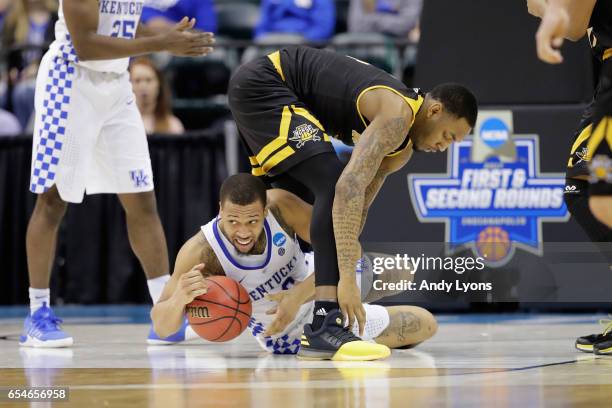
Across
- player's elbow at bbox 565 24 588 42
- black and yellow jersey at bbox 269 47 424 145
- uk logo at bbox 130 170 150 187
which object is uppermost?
player's elbow at bbox 565 24 588 42

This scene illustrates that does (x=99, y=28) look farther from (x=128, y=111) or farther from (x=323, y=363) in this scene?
(x=323, y=363)

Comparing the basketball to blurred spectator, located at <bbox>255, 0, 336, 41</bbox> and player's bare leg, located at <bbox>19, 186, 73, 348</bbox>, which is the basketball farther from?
blurred spectator, located at <bbox>255, 0, 336, 41</bbox>

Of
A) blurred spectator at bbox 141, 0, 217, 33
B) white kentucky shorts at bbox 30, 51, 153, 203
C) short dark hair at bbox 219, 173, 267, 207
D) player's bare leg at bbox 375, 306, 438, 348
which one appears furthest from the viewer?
blurred spectator at bbox 141, 0, 217, 33

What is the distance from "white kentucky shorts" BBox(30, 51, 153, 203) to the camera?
5.34 m

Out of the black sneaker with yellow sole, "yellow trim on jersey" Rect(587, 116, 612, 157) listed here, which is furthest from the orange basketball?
"yellow trim on jersey" Rect(587, 116, 612, 157)

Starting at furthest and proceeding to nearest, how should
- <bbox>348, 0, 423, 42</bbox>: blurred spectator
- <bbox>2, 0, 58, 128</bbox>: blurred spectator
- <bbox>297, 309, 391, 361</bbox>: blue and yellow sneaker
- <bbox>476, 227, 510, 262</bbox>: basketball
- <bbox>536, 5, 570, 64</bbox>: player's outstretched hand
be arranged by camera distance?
<bbox>348, 0, 423, 42</bbox>: blurred spectator → <bbox>2, 0, 58, 128</bbox>: blurred spectator → <bbox>476, 227, 510, 262</bbox>: basketball → <bbox>297, 309, 391, 361</bbox>: blue and yellow sneaker → <bbox>536, 5, 570, 64</bbox>: player's outstretched hand

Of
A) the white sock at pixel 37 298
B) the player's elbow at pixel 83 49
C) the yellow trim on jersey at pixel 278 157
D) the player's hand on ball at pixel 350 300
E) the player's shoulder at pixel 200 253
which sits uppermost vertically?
the player's elbow at pixel 83 49

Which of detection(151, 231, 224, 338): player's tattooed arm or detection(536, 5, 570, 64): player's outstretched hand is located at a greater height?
detection(536, 5, 570, 64): player's outstretched hand

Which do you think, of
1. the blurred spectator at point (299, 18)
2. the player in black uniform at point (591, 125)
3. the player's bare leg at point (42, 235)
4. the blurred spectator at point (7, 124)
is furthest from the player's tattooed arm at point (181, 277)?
the blurred spectator at point (299, 18)

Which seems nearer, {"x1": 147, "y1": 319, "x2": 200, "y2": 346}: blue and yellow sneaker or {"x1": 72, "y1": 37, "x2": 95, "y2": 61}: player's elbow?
{"x1": 72, "y1": 37, "x2": 95, "y2": 61}: player's elbow

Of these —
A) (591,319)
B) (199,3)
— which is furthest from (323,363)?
(199,3)

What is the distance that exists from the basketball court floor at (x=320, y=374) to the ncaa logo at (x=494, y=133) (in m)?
1.46

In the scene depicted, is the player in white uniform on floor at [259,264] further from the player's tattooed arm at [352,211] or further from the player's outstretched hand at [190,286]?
the player's tattooed arm at [352,211]

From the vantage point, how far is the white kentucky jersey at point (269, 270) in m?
4.60
